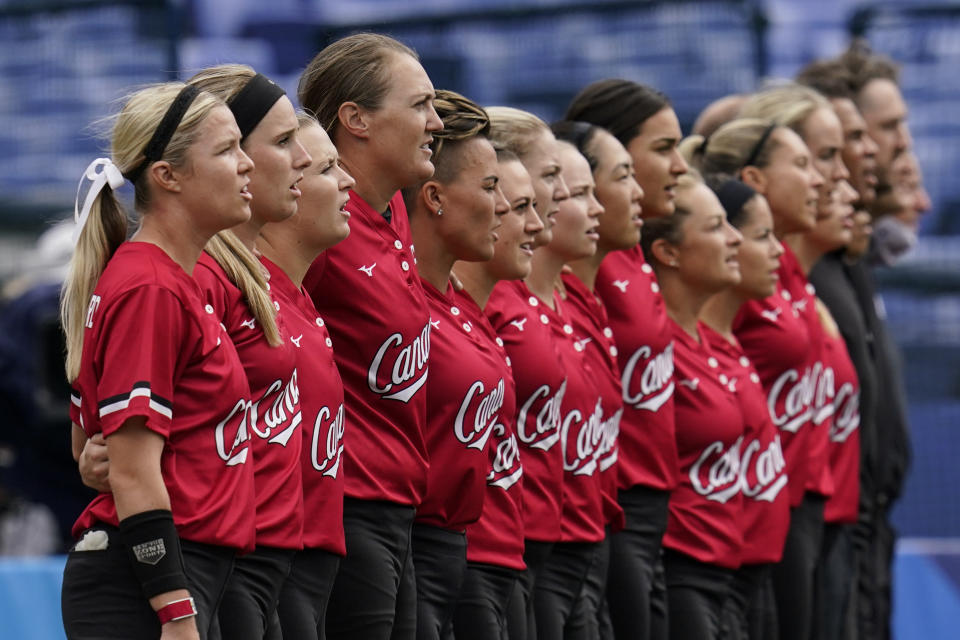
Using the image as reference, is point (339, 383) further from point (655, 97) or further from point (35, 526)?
point (35, 526)

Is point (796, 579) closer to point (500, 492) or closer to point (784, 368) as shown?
point (784, 368)

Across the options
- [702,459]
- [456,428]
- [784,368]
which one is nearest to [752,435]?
[702,459]

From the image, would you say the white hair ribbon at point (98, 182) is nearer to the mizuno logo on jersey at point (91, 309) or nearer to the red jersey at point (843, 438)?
the mizuno logo on jersey at point (91, 309)

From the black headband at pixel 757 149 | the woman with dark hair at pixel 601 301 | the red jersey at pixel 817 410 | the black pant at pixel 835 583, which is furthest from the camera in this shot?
the black pant at pixel 835 583

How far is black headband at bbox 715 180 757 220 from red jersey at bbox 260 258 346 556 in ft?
7.94

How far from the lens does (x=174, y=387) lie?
10.3 feet

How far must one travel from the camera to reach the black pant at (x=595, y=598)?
15.6 feet

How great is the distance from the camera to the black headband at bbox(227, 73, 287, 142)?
11.5ft

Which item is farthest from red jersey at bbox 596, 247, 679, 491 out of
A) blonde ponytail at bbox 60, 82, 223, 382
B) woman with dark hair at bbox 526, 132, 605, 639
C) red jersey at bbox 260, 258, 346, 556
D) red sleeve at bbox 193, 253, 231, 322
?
blonde ponytail at bbox 60, 82, 223, 382

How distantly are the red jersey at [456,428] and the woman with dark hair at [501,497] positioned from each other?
97 mm

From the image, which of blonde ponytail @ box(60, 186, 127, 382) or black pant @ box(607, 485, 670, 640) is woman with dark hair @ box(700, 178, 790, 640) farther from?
blonde ponytail @ box(60, 186, 127, 382)

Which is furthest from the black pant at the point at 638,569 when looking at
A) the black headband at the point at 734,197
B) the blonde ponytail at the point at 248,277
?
the blonde ponytail at the point at 248,277

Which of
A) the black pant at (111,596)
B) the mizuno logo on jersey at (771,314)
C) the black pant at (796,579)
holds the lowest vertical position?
the black pant at (796,579)

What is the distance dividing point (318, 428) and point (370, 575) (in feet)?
1.22
